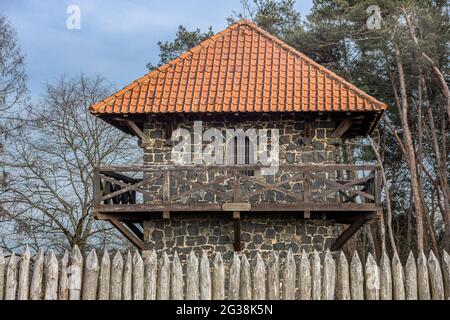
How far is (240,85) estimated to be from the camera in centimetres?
1712

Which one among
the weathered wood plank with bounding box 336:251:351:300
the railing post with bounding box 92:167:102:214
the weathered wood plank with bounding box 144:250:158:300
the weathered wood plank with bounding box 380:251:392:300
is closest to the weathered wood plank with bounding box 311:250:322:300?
the weathered wood plank with bounding box 336:251:351:300

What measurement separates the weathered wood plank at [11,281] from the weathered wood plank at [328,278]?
11.8ft

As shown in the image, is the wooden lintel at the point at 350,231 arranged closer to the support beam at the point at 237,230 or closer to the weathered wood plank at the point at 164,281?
the support beam at the point at 237,230

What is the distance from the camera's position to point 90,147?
24500 mm

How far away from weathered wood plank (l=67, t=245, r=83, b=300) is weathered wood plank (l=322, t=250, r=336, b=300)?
9.21 feet

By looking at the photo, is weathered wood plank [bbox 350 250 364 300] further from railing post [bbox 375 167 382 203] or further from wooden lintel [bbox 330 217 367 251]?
wooden lintel [bbox 330 217 367 251]

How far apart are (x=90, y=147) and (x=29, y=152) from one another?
199 centimetres

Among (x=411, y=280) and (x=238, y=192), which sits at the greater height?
(x=238, y=192)

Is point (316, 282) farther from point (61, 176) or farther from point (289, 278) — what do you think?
point (61, 176)

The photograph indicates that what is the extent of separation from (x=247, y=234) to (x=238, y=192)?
57.7 inches

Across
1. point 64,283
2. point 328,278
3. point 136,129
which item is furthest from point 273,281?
point 136,129

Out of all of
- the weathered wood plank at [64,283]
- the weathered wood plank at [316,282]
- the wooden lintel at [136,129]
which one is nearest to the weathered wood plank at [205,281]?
the weathered wood plank at [316,282]

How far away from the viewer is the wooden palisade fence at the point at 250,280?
27.0 feet
